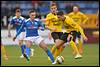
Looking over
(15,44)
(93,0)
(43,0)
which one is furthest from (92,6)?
(15,44)

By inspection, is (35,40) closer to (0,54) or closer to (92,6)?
(0,54)

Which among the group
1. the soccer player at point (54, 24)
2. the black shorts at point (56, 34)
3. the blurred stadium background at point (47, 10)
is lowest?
the blurred stadium background at point (47, 10)

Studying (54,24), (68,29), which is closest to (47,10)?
(54,24)

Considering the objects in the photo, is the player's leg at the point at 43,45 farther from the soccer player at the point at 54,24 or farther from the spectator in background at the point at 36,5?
the spectator in background at the point at 36,5

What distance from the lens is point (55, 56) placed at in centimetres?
1745

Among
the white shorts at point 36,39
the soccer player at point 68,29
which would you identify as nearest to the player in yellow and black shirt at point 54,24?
the soccer player at point 68,29

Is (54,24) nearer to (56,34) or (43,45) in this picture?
(56,34)

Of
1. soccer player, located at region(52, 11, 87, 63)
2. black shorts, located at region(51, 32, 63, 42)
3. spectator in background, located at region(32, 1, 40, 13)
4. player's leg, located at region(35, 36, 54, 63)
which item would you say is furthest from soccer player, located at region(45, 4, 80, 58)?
spectator in background, located at region(32, 1, 40, 13)

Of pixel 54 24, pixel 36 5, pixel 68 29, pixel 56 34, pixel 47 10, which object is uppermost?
pixel 68 29

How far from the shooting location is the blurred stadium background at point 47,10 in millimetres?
29891

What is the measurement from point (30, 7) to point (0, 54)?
11661 mm

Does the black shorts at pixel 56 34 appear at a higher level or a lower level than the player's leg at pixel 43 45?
lower

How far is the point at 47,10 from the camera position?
30.2m

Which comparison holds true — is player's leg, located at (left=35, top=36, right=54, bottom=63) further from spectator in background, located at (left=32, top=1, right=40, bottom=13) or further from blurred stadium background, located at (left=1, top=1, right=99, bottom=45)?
spectator in background, located at (left=32, top=1, right=40, bottom=13)
